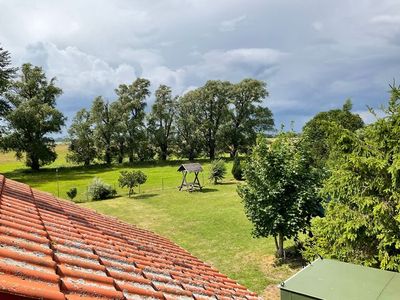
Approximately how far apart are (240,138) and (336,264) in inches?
2318

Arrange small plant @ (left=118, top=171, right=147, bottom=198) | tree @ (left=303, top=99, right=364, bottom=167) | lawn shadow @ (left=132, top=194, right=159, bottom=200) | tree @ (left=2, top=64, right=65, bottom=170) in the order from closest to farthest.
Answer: tree @ (left=303, top=99, right=364, bottom=167)
lawn shadow @ (left=132, top=194, right=159, bottom=200)
small plant @ (left=118, top=171, right=147, bottom=198)
tree @ (left=2, top=64, right=65, bottom=170)

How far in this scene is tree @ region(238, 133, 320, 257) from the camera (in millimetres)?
13615

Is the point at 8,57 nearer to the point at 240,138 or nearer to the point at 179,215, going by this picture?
the point at 179,215

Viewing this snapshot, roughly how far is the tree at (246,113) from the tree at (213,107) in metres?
1.51

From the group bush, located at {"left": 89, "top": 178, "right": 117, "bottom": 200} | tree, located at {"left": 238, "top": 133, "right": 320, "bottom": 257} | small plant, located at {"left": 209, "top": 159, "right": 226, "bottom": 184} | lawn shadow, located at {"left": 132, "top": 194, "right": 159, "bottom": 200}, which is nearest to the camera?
tree, located at {"left": 238, "top": 133, "right": 320, "bottom": 257}

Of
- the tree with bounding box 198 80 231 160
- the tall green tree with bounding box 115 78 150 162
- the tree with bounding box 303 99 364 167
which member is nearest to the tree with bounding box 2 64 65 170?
the tall green tree with bounding box 115 78 150 162

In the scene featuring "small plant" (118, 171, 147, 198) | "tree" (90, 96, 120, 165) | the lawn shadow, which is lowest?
the lawn shadow

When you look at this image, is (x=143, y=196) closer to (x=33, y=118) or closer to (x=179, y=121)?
(x=33, y=118)

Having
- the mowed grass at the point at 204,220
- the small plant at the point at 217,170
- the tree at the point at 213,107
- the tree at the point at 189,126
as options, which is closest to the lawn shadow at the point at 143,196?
the mowed grass at the point at 204,220

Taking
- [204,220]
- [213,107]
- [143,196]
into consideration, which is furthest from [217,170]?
[213,107]

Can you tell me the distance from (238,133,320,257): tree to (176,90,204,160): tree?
51.9 m

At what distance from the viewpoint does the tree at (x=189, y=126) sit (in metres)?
66.9

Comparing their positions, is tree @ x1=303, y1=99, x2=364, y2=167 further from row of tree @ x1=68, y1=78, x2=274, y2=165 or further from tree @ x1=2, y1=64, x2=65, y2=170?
tree @ x1=2, y1=64, x2=65, y2=170

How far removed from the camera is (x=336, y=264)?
26.0 ft
